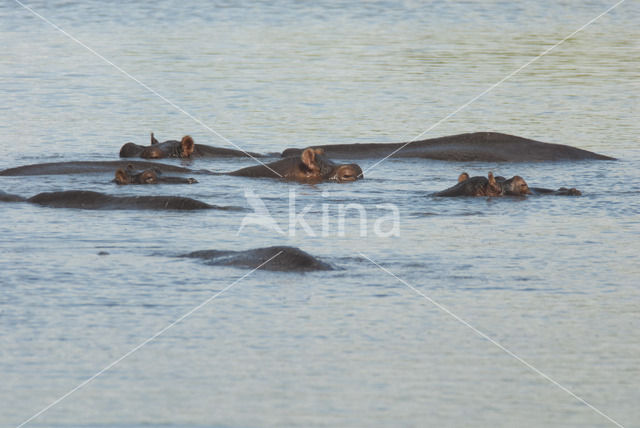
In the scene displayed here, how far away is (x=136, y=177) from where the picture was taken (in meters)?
14.0

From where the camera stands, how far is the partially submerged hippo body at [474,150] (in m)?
15.7

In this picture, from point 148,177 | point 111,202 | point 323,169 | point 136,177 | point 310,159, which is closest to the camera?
point 111,202

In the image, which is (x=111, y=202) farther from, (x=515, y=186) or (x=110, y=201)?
(x=515, y=186)

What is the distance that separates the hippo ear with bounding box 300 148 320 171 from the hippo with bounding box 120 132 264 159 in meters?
1.77

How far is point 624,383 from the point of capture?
6941 mm

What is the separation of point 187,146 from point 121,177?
7.44 feet

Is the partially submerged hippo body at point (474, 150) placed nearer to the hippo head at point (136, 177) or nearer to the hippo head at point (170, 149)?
the hippo head at point (170, 149)

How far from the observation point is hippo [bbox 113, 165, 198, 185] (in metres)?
13.9

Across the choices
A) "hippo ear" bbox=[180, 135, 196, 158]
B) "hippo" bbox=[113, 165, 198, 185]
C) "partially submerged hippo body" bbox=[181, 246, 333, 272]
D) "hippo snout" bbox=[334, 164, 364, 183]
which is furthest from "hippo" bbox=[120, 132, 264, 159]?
"partially submerged hippo body" bbox=[181, 246, 333, 272]

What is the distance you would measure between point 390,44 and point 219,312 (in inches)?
869

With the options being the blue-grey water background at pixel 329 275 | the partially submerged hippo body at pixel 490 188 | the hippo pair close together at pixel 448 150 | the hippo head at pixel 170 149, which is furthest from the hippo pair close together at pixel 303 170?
the partially submerged hippo body at pixel 490 188

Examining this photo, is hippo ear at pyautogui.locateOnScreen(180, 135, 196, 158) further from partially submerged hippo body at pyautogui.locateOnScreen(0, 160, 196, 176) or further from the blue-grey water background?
partially submerged hippo body at pyautogui.locateOnScreen(0, 160, 196, 176)

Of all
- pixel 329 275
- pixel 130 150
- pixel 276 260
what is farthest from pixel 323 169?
pixel 329 275

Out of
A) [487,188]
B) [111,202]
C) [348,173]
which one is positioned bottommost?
[111,202]
